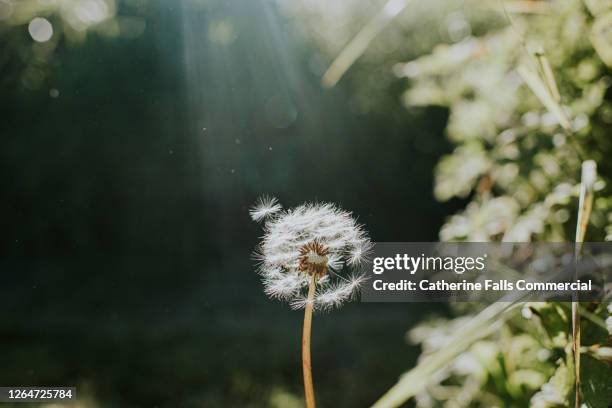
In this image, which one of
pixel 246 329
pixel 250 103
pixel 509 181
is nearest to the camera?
pixel 509 181

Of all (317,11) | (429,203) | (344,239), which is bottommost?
(344,239)

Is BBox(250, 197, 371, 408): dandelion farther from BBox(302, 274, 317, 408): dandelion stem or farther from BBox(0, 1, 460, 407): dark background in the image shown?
BBox(0, 1, 460, 407): dark background

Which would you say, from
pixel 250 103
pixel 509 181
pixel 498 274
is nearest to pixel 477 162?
pixel 509 181

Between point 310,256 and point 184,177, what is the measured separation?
4.65 metres

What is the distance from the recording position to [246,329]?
15.4ft

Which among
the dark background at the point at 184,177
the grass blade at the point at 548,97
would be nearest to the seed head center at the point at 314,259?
the grass blade at the point at 548,97

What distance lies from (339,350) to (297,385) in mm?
806

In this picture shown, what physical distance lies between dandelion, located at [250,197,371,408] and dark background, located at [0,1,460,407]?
11.9 ft

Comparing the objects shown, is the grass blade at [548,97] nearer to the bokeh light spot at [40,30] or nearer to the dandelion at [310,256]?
the dandelion at [310,256]

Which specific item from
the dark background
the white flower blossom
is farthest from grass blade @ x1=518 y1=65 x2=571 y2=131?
the dark background

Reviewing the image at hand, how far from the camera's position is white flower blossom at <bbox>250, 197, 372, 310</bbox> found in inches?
30.6

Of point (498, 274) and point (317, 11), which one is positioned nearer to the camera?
point (498, 274)

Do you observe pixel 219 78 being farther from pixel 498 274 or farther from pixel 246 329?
pixel 498 274

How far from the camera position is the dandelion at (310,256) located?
772 mm
